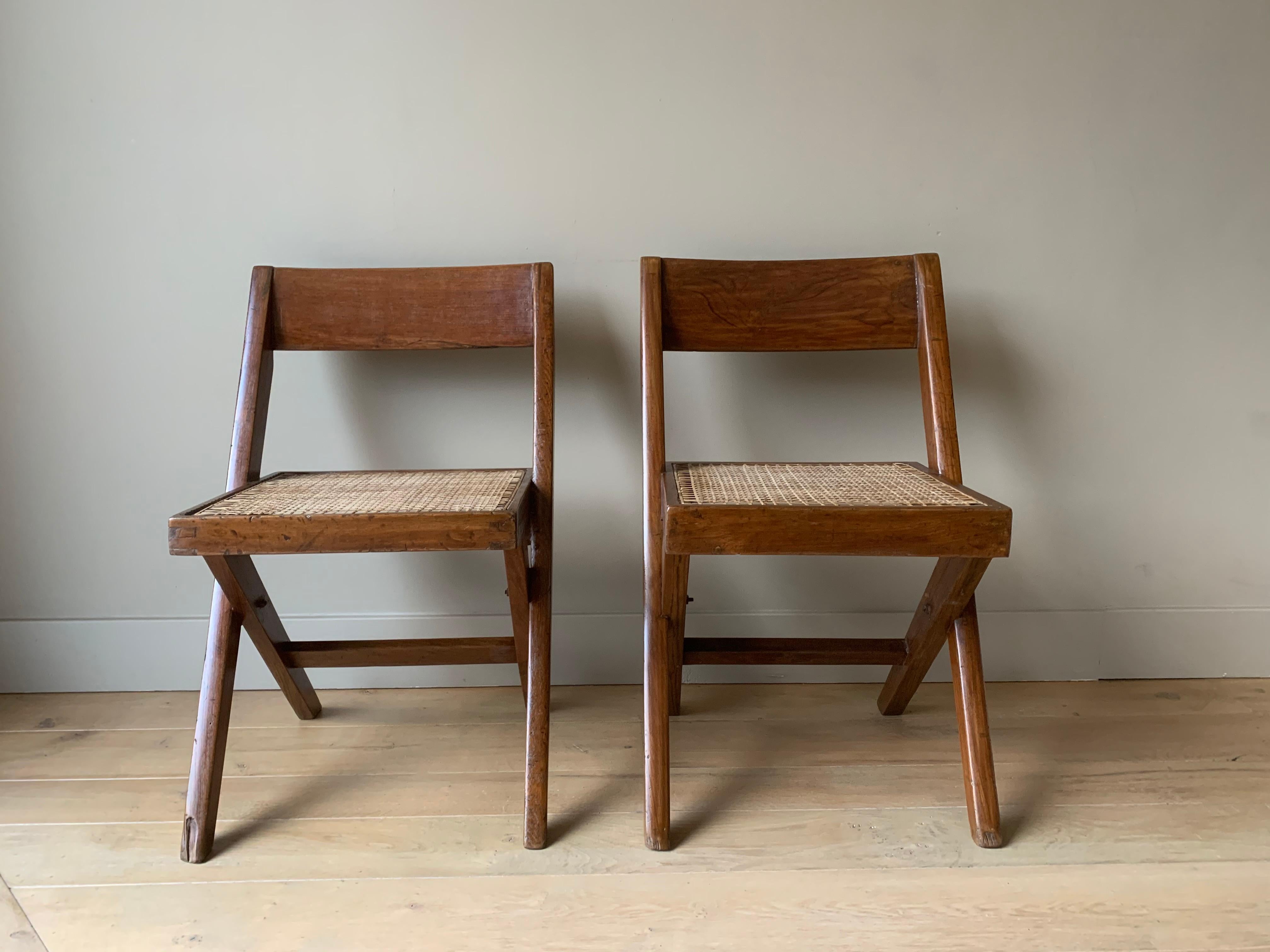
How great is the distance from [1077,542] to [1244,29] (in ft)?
2.84

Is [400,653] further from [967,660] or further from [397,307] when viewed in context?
[967,660]

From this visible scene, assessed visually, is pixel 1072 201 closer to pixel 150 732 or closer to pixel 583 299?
pixel 583 299

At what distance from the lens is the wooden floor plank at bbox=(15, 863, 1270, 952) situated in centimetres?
89

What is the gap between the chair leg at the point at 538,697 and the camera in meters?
1.06

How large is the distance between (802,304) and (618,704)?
2.37 feet

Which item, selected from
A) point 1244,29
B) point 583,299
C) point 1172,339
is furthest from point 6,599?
point 1244,29

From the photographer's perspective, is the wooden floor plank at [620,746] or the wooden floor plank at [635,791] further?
the wooden floor plank at [620,746]

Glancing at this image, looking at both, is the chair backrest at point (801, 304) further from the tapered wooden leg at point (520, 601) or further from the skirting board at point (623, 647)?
the skirting board at point (623, 647)

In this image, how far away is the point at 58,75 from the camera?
4.33ft

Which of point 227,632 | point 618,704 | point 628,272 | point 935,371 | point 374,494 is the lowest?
point 618,704

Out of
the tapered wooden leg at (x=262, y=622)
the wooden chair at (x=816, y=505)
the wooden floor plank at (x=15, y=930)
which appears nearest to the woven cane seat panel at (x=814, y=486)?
the wooden chair at (x=816, y=505)

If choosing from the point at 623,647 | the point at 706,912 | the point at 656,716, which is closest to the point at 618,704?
the point at 623,647

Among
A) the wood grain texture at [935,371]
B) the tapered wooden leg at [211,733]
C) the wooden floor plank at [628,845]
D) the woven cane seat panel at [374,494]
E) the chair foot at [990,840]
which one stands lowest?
the wooden floor plank at [628,845]

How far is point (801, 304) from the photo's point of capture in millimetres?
1236
